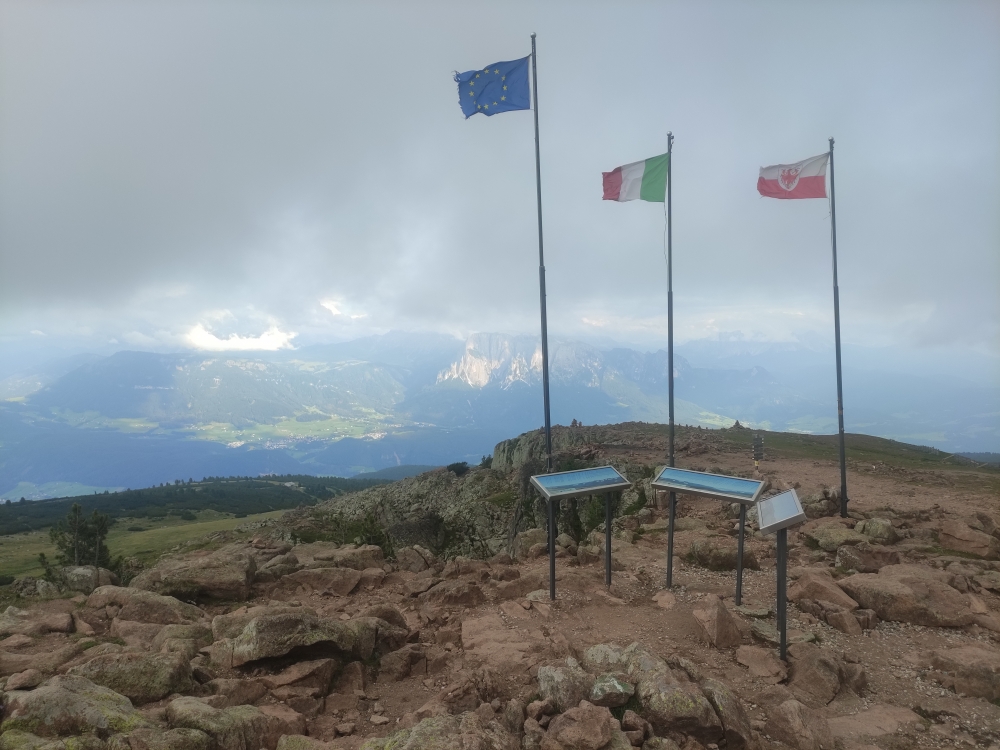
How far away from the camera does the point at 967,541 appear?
15016 mm

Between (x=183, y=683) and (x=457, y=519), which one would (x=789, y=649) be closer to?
(x=183, y=683)

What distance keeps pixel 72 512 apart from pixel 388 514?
68.7ft

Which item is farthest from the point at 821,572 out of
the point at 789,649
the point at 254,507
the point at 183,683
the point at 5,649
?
the point at 254,507

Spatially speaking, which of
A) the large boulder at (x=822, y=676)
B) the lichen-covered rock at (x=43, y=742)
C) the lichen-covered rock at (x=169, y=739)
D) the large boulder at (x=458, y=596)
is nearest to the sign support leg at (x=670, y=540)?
the large boulder at (x=822, y=676)

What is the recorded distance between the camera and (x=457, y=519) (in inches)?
1441

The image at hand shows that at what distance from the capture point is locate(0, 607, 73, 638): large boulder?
31.4ft

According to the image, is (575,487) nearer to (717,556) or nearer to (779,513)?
(779,513)

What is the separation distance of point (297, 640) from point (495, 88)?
694 inches

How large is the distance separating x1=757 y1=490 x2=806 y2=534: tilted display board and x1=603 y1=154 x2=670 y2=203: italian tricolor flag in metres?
12.6

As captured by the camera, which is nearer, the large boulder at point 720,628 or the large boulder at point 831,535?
the large boulder at point 720,628

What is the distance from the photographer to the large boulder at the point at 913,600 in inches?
418

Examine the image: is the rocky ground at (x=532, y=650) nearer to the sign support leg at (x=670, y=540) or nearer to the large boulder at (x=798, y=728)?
the large boulder at (x=798, y=728)

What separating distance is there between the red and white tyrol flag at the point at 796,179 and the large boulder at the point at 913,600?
44.7 feet

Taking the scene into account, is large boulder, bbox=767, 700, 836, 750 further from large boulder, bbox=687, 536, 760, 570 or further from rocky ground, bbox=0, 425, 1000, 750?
large boulder, bbox=687, 536, 760, 570
